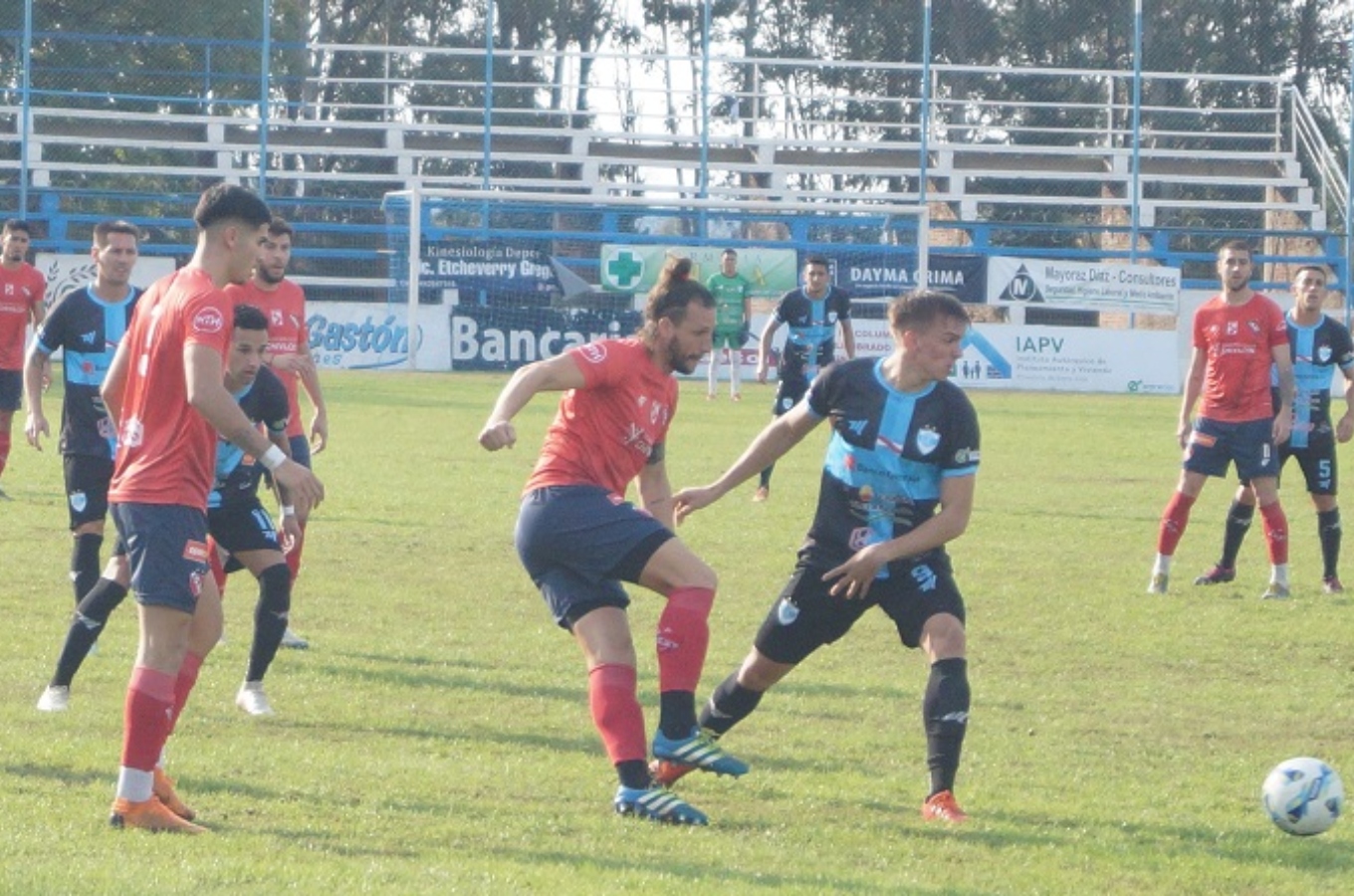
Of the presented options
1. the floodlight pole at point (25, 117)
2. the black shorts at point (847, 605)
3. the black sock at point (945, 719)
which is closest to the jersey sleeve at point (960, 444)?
the black shorts at point (847, 605)

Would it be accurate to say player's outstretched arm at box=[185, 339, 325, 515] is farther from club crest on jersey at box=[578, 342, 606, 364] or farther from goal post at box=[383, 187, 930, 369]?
goal post at box=[383, 187, 930, 369]

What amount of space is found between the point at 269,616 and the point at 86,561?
1381mm

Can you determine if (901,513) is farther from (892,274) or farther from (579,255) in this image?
(892,274)

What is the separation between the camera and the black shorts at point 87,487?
30.5ft

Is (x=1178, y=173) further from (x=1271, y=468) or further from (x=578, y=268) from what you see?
(x=1271, y=468)

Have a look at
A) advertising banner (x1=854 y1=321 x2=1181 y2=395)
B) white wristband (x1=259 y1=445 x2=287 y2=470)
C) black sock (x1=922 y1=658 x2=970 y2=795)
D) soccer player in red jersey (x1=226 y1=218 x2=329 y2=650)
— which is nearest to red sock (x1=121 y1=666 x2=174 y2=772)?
white wristband (x1=259 y1=445 x2=287 y2=470)

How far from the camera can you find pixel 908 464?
6.71 m

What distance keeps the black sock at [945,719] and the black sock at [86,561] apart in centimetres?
425

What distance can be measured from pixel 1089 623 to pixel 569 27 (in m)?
39.6

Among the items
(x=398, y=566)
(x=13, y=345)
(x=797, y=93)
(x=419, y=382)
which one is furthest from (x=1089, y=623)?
(x=797, y=93)

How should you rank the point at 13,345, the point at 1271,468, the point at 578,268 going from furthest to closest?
the point at 578,268 → the point at 13,345 → the point at 1271,468

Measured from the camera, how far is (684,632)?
6590 mm

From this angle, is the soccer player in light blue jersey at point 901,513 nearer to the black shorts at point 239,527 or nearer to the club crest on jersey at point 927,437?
the club crest on jersey at point 927,437

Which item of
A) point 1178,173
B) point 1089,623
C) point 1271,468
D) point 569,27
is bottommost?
point 1089,623
